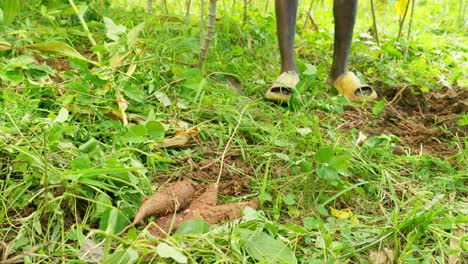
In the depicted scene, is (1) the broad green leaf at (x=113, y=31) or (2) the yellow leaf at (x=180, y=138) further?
(1) the broad green leaf at (x=113, y=31)

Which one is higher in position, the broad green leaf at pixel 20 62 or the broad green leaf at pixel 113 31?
the broad green leaf at pixel 113 31

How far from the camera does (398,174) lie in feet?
5.93

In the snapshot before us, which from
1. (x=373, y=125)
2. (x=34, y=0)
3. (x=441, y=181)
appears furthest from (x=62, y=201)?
(x=34, y=0)

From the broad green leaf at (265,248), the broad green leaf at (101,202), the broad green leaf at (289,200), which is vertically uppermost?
the broad green leaf at (101,202)

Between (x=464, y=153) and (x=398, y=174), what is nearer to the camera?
(x=398, y=174)

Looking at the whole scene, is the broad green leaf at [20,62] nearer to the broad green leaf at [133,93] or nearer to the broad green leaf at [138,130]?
the broad green leaf at [133,93]

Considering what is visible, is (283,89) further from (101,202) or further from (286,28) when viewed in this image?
(101,202)

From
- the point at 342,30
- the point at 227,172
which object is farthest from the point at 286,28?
the point at 227,172

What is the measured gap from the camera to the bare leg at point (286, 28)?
2490mm

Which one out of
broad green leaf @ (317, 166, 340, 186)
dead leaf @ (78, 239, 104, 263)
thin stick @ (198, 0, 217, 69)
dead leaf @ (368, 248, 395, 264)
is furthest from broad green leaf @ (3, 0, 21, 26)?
dead leaf @ (368, 248, 395, 264)

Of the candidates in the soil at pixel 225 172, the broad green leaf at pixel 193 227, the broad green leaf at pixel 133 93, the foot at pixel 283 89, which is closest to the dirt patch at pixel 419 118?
the foot at pixel 283 89

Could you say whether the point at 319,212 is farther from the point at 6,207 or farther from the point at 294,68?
the point at 294,68

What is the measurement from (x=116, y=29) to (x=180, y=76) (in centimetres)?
34

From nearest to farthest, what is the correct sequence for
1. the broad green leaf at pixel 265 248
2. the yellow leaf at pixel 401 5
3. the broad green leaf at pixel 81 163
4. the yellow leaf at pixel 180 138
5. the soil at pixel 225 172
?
the broad green leaf at pixel 265 248
the broad green leaf at pixel 81 163
the soil at pixel 225 172
the yellow leaf at pixel 180 138
the yellow leaf at pixel 401 5
